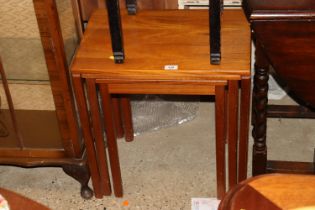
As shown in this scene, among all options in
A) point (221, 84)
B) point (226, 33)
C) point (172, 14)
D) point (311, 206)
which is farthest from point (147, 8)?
point (311, 206)

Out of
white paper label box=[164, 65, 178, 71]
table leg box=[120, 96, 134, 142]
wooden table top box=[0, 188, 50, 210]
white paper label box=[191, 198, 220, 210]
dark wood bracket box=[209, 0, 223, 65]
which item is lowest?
white paper label box=[191, 198, 220, 210]

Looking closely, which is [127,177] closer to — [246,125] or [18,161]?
[18,161]

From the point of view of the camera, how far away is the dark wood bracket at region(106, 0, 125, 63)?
2.01 meters

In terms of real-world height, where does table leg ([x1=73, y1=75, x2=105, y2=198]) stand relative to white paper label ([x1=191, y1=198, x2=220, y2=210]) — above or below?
above

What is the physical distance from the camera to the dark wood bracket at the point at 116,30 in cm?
201

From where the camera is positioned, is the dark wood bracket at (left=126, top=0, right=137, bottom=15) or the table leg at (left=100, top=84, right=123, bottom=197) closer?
the table leg at (left=100, top=84, right=123, bottom=197)

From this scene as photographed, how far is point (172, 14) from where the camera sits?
236 cm

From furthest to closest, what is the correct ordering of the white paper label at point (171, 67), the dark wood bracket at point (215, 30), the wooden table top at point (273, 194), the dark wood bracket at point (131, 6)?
the dark wood bracket at point (131, 6), the white paper label at point (171, 67), the dark wood bracket at point (215, 30), the wooden table top at point (273, 194)

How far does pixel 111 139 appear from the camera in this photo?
229 cm

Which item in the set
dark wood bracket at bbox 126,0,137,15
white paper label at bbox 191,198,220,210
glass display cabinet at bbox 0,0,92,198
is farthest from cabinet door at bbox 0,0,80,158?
white paper label at bbox 191,198,220,210

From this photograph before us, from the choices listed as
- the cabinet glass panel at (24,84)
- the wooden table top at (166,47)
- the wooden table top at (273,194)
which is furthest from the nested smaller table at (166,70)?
the wooden table top at (273,194)

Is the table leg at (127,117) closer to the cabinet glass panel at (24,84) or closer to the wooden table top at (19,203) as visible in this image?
the cabinet glass panel at (24,84)

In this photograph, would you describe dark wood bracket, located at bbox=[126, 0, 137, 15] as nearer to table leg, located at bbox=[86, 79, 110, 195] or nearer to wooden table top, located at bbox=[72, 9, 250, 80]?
wooden table top, located at bbox=[72, 9, 250, 80]

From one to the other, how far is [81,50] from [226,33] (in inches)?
21.2
